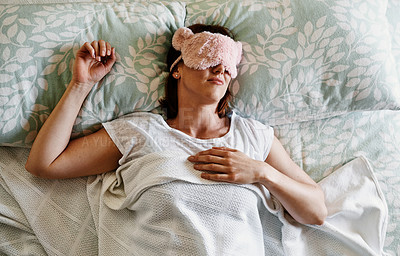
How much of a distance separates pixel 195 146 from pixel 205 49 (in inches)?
11.3

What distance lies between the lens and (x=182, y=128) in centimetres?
123

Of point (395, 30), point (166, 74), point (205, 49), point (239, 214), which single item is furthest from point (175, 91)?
point (395, 30)

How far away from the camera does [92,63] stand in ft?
3.92

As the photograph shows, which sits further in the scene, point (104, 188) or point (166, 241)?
point (104, 188)

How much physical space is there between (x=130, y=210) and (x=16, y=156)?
41 cm

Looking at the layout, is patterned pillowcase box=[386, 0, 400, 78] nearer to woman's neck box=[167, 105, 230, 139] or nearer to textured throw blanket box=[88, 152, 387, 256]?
textured throw blanket box=[88, 152, 387, 256]

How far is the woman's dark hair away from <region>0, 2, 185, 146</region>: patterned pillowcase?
0.02 m

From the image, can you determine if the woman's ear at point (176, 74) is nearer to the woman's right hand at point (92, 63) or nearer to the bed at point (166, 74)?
the bed at point (166, 74)

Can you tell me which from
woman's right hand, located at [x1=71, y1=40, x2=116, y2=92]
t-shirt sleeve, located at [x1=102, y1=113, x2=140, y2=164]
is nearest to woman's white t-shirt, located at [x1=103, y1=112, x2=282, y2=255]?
t-shirt sleeve, located at [x1=102, y1=113, x2=140, y2=164]

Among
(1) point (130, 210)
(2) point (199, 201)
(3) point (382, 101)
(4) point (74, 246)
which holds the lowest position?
(4) point (74, 246)

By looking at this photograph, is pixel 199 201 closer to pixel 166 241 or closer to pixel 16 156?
pixel 166 241

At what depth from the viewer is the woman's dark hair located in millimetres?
1230

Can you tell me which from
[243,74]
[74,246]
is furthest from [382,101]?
[74,246]

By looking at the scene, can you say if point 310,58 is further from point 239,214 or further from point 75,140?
point 75,140
